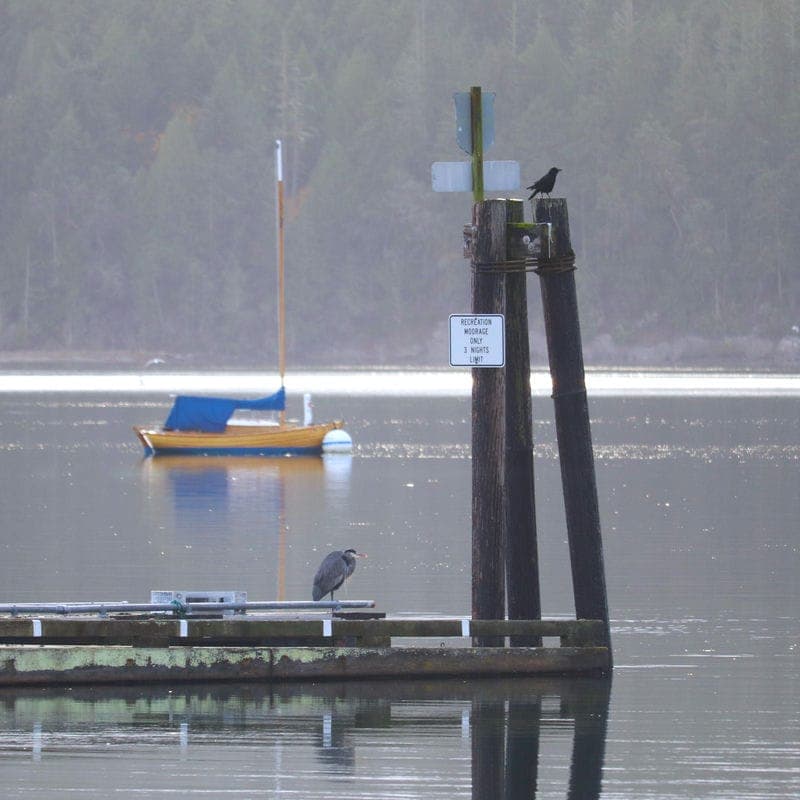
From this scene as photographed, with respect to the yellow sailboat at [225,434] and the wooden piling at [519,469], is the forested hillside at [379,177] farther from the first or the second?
the wooden piling at [519,469]

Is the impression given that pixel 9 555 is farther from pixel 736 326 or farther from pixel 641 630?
pixel 736 326

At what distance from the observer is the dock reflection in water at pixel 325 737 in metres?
12.1

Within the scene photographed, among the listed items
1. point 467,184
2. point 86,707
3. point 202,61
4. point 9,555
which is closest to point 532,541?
point 467,184

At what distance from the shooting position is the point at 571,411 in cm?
1530

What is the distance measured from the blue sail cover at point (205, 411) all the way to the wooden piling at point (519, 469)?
38471 millimetres

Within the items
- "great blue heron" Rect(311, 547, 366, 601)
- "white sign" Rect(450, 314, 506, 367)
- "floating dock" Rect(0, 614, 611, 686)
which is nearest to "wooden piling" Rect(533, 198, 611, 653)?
"floating dock" Rect(0, 614, 611, 686)

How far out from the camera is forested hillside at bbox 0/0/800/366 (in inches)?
5512

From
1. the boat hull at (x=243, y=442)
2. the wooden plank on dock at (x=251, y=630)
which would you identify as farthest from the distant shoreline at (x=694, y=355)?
the wooden plank on dock at (x=251, y=630)

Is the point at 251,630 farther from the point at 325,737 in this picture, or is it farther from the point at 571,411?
the point at 571,411

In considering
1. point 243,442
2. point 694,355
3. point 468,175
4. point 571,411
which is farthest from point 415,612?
point 694,355

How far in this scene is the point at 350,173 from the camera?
149 m

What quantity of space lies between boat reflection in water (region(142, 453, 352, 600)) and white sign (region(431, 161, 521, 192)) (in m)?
7.26

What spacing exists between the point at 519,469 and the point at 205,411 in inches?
1586

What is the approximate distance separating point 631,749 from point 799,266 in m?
126
